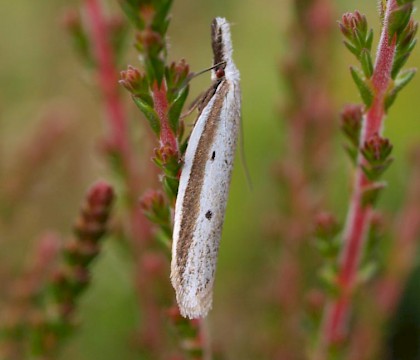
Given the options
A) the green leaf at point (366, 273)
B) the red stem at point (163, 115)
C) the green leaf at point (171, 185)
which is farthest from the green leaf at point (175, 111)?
the green leaf at point (366, 273)

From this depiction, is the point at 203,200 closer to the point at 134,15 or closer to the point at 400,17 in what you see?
the point at 134,15

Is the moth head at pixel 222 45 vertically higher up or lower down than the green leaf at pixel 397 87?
higher up

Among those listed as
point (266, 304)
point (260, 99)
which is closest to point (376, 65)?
point (266, 304)

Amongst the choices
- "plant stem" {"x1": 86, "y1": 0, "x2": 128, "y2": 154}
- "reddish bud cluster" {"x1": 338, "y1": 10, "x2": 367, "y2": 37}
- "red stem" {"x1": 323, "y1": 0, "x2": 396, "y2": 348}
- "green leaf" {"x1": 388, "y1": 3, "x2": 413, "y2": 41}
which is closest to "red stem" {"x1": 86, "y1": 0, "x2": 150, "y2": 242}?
"plant stem" {"x1": 86, "y1": 0, "x2": 128, "y2": 154}

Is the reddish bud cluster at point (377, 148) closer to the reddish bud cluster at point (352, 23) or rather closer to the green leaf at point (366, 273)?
the reddish bud cluster at point (352, 23)

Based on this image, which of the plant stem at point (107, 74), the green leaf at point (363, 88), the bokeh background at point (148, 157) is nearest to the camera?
the green leaf at point (363, 88)

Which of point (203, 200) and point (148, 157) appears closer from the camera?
point (203, 200)

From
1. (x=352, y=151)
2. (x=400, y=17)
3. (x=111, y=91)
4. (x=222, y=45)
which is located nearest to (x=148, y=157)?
(x=111, y=91)
